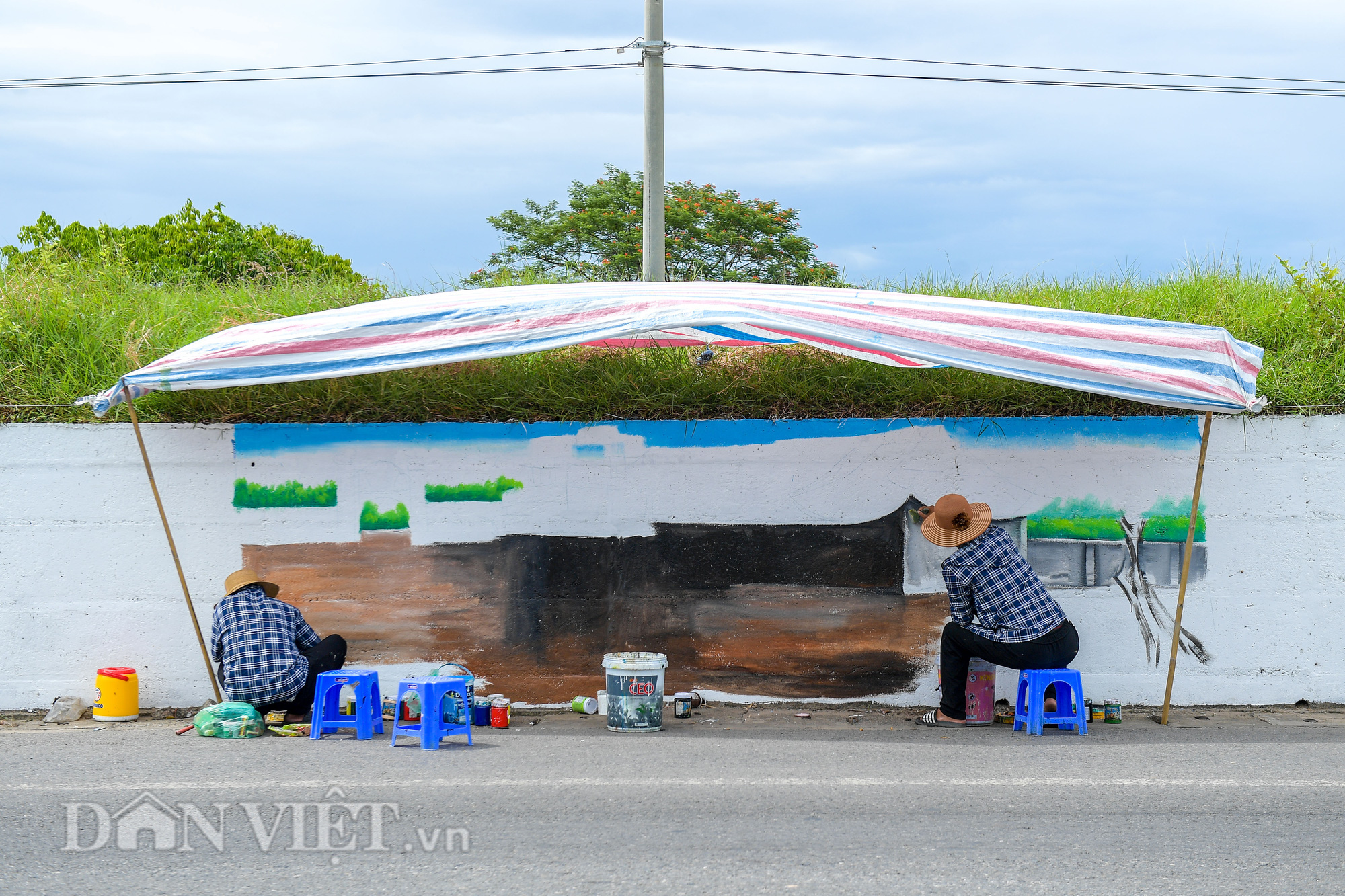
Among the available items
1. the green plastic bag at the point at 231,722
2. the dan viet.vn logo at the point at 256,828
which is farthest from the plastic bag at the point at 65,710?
the dan viet.vn logo at the point at 256,828

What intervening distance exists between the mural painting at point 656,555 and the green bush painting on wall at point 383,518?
1 centimetres

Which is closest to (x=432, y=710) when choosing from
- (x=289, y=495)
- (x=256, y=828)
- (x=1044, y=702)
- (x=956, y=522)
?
(x=256, y=828)

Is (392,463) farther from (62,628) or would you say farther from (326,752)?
(62,628)

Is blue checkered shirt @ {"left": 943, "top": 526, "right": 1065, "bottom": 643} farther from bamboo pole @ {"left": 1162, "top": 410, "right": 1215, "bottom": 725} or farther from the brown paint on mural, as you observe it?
bamboo pole @ {"left": 1162, "top": 410, "right": 1215, "bottom": 725}

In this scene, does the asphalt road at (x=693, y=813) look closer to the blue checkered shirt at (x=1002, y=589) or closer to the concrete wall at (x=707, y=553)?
the blue checkered shirt at (x=1002, y=589)

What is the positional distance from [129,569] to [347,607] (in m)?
1.56

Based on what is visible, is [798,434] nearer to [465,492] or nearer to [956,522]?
[956,522]

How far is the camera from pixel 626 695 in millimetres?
6184

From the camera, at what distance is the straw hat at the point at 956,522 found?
621 cm

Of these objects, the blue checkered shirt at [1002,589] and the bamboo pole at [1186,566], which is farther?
the bamboo pole at [1186,566]

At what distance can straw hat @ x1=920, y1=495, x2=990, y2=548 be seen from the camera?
20.4ft

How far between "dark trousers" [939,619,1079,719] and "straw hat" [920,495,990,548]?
→ 1.74ft

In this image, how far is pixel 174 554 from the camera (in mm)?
6668

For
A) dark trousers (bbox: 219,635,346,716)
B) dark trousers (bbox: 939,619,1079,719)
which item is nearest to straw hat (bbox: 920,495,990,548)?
dark trousers (bbox: 939,619,1079,719)
